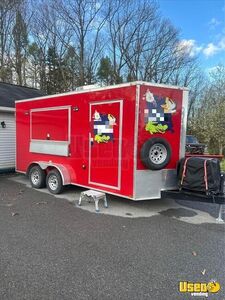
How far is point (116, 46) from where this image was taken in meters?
28.3

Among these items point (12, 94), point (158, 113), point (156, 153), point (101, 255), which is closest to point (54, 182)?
point (156, 153)

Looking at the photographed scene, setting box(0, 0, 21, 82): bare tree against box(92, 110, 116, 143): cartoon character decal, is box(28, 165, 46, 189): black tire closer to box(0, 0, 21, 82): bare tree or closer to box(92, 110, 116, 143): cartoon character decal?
box(92, 110, 116, 143): cartoon character decal

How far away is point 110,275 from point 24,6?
2704cm

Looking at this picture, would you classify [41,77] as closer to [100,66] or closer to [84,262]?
[100,66]

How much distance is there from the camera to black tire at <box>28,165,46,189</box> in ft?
26.5

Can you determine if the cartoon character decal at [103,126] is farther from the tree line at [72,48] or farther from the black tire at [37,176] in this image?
the tree line at [72,48]

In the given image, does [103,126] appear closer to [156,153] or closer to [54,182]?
[156,153]

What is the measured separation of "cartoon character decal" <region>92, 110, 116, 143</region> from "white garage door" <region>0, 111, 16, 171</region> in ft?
18.2

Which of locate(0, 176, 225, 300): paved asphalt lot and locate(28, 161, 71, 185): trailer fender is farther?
locate(28, 161, 71, 185): trailer fender

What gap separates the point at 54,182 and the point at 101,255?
3.94 meters

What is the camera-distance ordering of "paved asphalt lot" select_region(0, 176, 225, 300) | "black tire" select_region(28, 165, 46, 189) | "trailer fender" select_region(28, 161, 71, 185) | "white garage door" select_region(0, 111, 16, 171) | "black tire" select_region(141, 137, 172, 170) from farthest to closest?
"white garage door" select_region(0, 111, 16, 171), "black tire" select_region(28, 165, 46, 189), "trailer fender" select_region(28, 161, 71, 185), "black tire" select_region(141, 137, 172, 170), "paved asphalt lot" select_region(0, 176, 225, 300)

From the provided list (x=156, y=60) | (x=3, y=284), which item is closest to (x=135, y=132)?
(x=3, y=284)

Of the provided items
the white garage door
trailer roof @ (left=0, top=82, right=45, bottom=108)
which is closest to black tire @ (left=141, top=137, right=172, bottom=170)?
the white garage door

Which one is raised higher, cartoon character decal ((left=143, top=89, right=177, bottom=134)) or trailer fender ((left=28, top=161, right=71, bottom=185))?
cartoon character decal ((left=143, top=89, right=177, bottom=134))
